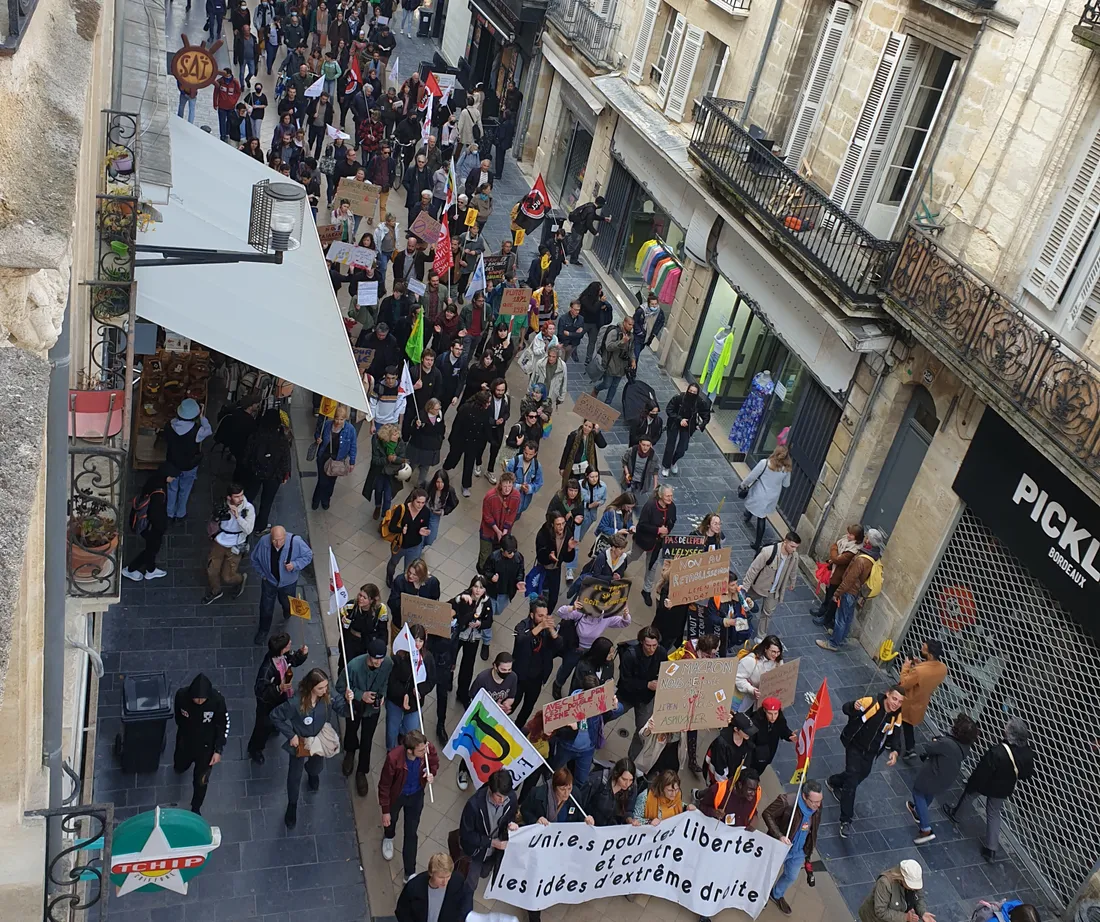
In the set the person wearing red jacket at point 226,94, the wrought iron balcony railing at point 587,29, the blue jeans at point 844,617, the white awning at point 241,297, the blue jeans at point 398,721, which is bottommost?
the blue jeans at point 844,617

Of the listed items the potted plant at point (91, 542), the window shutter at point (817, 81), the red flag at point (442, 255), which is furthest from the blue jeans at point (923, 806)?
the red flag at point (442, 255)

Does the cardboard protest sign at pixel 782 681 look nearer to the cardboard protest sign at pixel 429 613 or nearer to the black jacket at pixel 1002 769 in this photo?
the black jacket at pixel 1002 769

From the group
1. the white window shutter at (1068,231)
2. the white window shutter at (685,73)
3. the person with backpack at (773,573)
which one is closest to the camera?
the white window shutter at (1068,231)

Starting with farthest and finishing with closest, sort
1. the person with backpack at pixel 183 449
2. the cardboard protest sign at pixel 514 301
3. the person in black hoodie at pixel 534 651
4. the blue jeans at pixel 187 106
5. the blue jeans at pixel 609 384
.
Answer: the blue jeans at pixel 187 106 → the blue jeans at pixel 609 384 → the cardboard protest sign at pixel 514 301 → the person with backpack at pixel 183 449 → the person in black hoodie at pixel 534 651

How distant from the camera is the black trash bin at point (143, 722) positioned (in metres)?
10.2

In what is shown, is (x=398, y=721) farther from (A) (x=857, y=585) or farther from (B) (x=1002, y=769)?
(A) (x=857, y=585)

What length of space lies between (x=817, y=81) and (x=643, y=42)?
23.8 feet

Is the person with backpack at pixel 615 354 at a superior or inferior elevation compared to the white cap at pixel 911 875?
inferior

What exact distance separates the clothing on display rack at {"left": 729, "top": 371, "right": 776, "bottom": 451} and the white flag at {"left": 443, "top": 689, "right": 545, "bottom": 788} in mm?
9262

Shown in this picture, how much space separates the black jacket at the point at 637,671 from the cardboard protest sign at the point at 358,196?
10.7m

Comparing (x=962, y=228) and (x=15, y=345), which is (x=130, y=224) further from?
(x=962, y=228)

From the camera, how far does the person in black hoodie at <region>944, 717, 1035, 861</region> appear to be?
38.2ft

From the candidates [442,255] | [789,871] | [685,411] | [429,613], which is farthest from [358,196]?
[789,871]

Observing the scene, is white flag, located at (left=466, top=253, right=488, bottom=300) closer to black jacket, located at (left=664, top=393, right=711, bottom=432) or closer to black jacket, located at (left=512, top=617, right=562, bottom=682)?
black jacket, located at (left=664, top=393, right=711, bottom=432)
